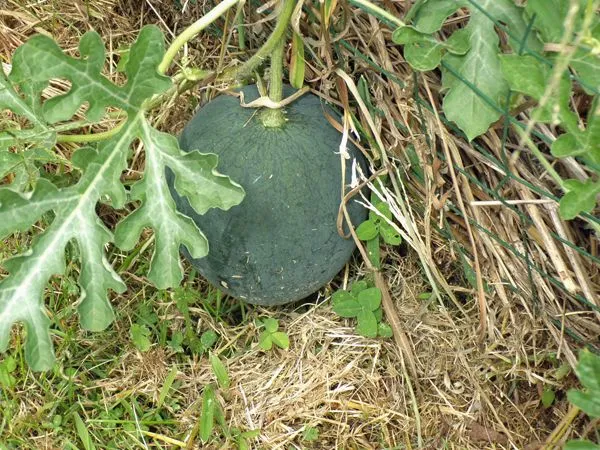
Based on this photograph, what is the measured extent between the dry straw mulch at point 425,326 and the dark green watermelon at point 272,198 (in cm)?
14

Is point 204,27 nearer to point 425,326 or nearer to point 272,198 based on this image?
point 272,198

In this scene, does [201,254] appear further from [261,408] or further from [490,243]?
[490,243]

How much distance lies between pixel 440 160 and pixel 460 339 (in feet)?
1.63

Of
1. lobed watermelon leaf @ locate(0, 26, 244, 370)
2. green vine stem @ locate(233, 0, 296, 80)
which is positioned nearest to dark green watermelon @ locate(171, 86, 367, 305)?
green vine stem @ locate(233, 0, 296, 80)

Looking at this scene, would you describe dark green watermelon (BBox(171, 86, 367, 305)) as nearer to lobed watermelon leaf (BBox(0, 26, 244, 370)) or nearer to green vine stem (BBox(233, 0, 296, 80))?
green vine stem (BBox(233, 0, 296, 80))

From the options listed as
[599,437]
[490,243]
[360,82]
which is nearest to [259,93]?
[360,82]

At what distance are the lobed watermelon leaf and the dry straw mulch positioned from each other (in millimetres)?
420

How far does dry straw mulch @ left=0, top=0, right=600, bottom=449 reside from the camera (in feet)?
6.72

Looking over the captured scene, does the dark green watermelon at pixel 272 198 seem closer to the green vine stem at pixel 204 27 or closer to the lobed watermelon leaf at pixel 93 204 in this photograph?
the green vine stem at pixel 204 27

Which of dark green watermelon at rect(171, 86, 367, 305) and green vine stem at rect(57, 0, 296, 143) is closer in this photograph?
green vine stem at rect(57, 0, 296, 143)

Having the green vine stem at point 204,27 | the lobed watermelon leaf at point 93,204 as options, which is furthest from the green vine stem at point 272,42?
the lobed watermelon leaf at point 93,204

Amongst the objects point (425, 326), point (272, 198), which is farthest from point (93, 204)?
point (425, 326)

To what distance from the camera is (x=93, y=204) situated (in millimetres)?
1836

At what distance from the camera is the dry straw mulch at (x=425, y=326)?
2049mm
